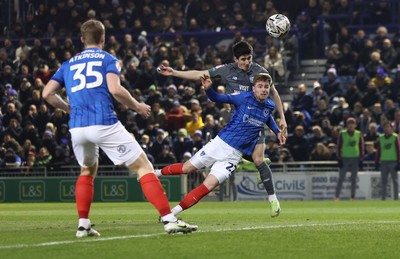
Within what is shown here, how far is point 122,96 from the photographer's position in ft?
36.7

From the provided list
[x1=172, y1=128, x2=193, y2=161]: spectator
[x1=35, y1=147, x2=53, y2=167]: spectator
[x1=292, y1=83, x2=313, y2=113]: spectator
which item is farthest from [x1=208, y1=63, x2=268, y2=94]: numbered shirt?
[x1=35, y1=147, x2=53, y2=167]: spectator

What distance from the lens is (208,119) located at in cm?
2877

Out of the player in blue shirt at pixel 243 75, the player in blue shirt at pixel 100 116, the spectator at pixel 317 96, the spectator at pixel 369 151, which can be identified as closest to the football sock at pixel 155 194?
the player in blue shirt at pixel 100 116

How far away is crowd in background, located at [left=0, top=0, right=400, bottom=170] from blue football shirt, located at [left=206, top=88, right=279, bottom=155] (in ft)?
42.7

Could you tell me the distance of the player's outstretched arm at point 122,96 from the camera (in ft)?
36.6

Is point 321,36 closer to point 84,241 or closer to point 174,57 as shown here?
point 174,57

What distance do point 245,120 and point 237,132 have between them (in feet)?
0.85

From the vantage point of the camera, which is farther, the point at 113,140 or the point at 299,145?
the point at 299,145

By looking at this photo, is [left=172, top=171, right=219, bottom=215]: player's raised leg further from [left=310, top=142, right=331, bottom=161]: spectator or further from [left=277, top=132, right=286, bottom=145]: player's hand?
[left=310, top=142, right=331, bottom=161]: spectator

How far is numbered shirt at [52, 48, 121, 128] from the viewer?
11438 millimetres

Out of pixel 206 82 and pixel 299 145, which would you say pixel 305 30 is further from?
pixel 206 82

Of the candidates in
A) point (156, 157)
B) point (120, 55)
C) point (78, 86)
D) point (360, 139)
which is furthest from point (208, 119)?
point (78, 86)

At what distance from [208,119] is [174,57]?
5.20 meters

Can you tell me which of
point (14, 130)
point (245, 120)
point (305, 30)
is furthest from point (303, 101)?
point (245, 120)
